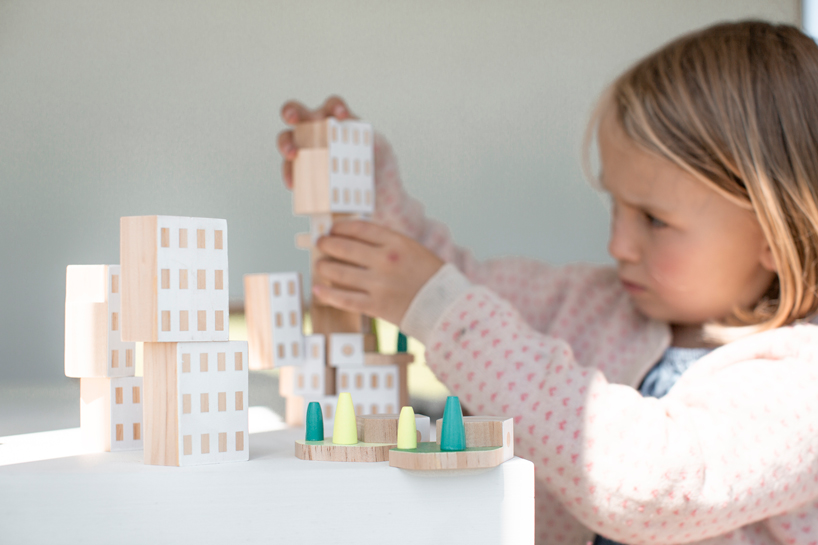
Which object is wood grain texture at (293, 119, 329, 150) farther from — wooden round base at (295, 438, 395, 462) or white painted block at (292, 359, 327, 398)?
wooden round base at (295, 438, 395, 462)

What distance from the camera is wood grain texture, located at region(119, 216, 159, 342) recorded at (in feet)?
1.38

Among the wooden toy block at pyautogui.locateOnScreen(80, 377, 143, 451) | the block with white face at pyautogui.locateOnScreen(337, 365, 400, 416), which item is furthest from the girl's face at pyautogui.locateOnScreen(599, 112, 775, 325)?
the wooden toy block at pyautogui.locateOnScreen(80, 377, 143, 451)

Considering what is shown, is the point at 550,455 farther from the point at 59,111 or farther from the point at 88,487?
the point at 59,111

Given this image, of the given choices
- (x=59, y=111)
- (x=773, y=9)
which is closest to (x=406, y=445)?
(x=59, y=111)

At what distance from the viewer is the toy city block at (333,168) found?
728 mm

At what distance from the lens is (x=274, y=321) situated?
0.70 m

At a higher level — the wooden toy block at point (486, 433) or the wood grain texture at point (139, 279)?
the wood grain texture at point (139, 279)

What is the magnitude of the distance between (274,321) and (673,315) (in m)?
0.49

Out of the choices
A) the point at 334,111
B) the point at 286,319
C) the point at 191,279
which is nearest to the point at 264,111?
the point at 334,111

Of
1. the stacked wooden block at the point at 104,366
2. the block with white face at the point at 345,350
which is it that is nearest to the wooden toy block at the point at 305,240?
the block with white face at the point at 345,350

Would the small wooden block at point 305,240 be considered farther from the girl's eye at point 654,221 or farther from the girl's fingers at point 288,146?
the girl's eye at point 654,221

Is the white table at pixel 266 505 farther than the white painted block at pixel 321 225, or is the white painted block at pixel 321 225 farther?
the white painted block at pixel 321 225

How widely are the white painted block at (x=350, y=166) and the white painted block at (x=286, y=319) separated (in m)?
0.09

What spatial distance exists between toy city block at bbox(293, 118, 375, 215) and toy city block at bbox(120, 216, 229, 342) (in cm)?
29
